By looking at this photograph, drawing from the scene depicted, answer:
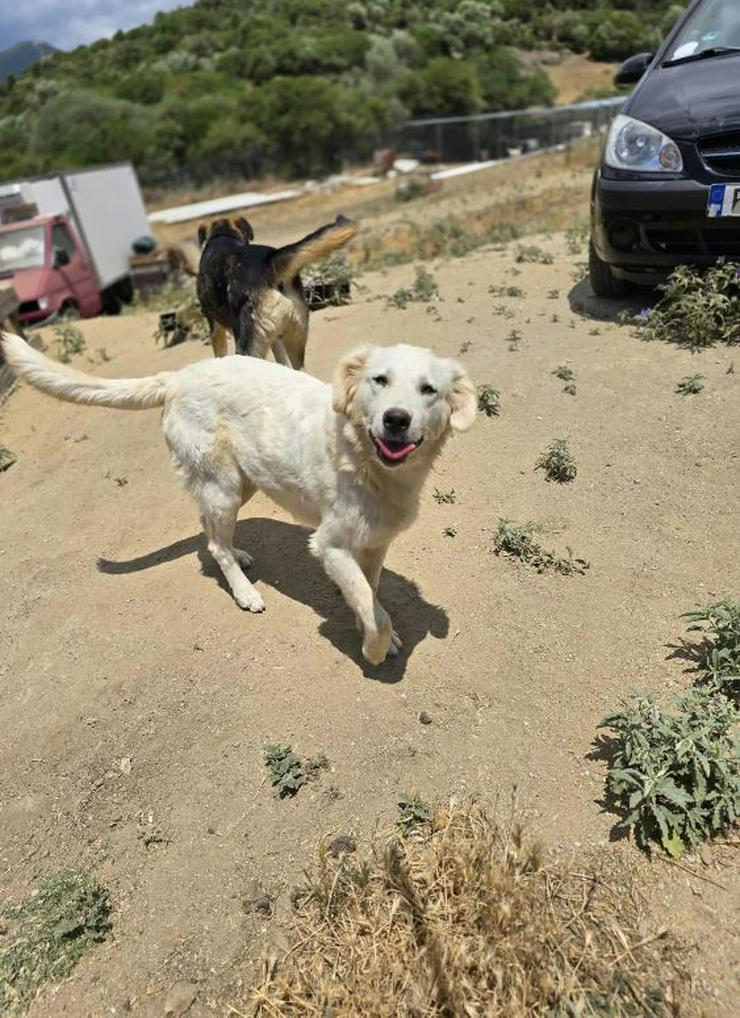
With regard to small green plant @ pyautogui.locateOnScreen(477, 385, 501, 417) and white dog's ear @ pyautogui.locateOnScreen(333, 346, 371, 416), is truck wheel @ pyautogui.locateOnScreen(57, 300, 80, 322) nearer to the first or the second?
small green plant @ pyautogui.locateOnScreen(477, 385, 501, 417)

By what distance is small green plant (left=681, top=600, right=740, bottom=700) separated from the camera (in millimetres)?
2631

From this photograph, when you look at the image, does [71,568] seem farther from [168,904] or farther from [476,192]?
[476,192]

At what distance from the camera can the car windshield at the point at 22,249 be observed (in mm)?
12211

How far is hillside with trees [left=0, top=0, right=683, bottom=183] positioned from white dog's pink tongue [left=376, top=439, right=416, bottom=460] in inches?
1684

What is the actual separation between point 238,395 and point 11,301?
22.9 ft

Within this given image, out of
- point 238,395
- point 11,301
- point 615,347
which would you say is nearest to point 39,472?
point 238,395

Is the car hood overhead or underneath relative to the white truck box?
overhead

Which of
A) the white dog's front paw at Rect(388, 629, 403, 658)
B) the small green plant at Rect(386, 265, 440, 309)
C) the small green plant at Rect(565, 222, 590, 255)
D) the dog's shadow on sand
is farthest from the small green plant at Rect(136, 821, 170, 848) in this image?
the small green plant at Rect(565, 222, 590, 255)

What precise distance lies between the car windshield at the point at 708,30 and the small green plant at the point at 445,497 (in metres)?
4.23

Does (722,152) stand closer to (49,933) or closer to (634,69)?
(634,69)

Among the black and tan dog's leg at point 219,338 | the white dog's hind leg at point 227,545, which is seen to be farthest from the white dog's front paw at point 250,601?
the black and tan dog's leg at point 219,338

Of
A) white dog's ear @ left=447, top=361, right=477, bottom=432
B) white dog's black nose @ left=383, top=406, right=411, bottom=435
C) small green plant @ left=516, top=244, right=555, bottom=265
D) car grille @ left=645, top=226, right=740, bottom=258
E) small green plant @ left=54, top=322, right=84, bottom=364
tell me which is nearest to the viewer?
white dog's black nose @ left=383, top=406, right=411, bottom=435

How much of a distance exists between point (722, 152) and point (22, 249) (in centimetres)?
1223

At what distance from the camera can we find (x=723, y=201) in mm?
4664
